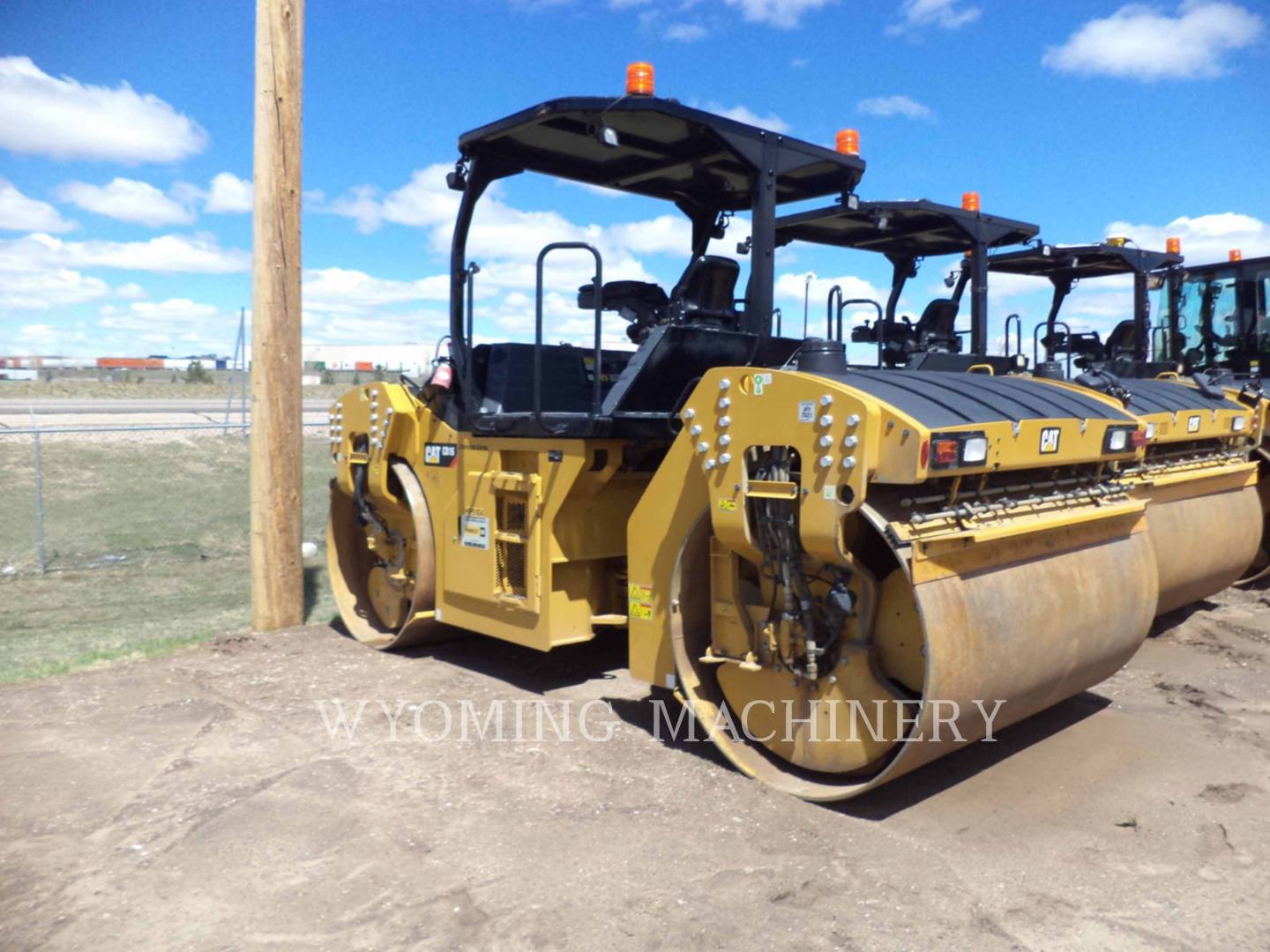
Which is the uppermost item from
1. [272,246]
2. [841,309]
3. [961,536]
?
[272,246]

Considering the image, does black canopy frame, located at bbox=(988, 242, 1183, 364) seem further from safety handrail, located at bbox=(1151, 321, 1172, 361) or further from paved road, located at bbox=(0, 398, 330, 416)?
paved road, located at bbox=(0, 398, 330, 416)

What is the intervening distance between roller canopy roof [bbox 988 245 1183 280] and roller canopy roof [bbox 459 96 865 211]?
10.7 ft

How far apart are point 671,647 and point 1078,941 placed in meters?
1.90

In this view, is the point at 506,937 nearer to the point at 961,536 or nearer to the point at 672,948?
the point at 672,948

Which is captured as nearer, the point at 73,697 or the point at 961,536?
the point at 961,536

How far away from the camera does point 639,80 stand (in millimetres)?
4668

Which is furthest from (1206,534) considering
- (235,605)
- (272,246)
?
(235,605)

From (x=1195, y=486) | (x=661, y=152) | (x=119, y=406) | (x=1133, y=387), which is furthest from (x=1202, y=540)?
(x=119, y=406)

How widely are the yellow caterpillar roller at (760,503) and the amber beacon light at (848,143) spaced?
0.05 feet

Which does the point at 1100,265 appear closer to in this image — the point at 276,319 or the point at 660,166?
the point at 660,166

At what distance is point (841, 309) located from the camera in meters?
5.96

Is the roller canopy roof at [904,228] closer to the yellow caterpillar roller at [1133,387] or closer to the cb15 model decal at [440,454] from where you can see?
the yellow caterpillar roller at [1133,387]

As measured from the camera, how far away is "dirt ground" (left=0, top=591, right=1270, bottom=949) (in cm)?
315

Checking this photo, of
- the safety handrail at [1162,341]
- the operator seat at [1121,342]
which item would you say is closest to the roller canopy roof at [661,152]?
the operator seat at [1121,342]
